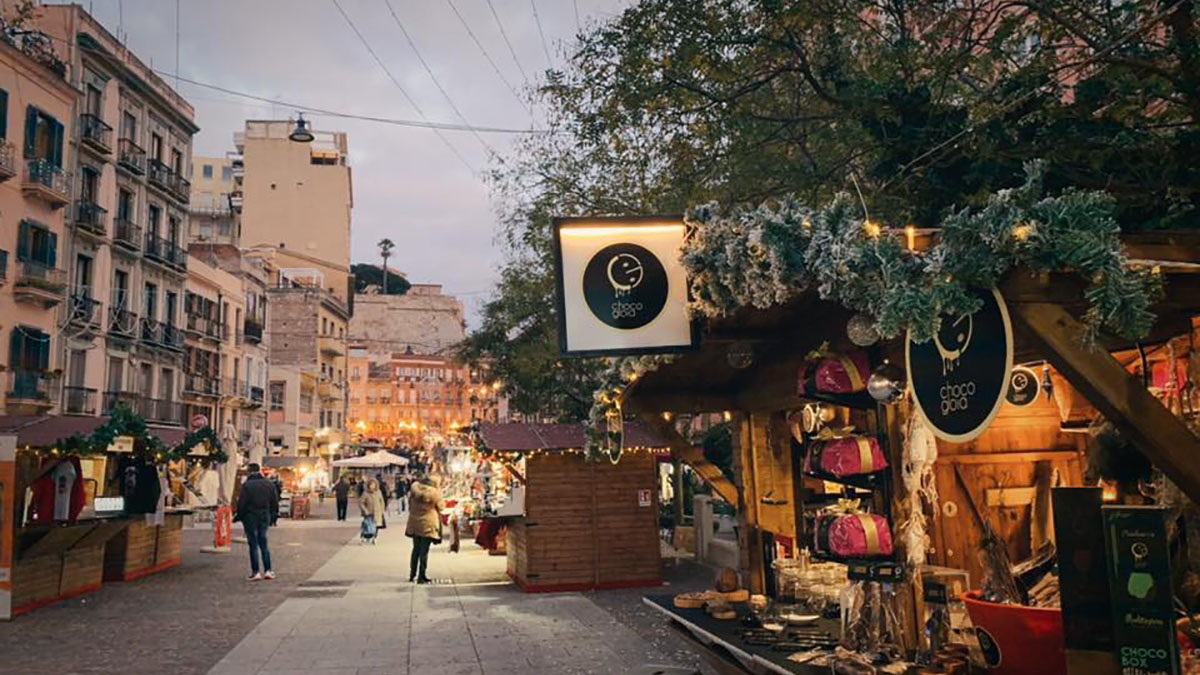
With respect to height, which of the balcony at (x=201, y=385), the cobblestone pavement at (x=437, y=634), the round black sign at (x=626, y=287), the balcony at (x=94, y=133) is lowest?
the cobblestone pavement at (x=437, y=634)

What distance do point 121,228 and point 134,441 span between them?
21.3m

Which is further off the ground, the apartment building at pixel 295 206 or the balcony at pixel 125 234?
the apartment building at pixel 295 206

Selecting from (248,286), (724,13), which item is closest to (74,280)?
(248,286)

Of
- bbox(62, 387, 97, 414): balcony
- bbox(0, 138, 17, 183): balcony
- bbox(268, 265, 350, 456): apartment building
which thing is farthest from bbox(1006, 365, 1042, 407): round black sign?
bbox(268, 265, 350, 456): apartment building

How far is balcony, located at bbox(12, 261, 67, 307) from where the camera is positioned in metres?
26.4

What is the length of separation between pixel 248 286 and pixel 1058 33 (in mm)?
42715

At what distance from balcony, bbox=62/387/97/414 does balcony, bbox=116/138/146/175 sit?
8.33 metres

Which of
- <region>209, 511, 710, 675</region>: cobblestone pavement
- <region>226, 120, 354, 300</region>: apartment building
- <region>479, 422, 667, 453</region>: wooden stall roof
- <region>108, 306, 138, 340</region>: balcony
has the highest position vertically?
<region>226, 120, 354, 300</region>: apartment building

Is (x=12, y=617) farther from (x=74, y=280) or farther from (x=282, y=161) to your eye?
(x=282, y=161)

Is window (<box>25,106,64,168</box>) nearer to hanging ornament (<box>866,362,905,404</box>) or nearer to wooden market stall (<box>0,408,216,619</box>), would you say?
wooden market stall (<box>0,408,216,619</box>)

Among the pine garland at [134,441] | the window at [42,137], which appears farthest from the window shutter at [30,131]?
the pine garland at [134,441]

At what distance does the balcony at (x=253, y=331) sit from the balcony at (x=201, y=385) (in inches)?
184

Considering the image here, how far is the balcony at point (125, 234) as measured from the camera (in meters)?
32.4

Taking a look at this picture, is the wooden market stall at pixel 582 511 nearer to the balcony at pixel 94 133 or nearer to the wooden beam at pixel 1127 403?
the wooden beam at pixel 1127 403
